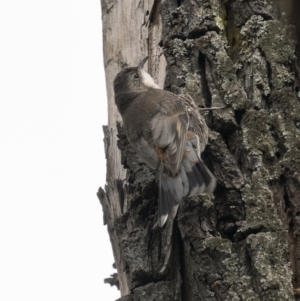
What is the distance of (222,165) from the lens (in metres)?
4.51

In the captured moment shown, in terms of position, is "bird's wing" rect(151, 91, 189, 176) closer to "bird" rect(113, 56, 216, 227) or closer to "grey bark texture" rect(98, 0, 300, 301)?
"bird" rect(113, 56, 216, 227)

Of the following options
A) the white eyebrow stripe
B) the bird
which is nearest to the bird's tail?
the bird

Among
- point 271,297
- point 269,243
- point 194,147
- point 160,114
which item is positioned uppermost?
point 160,114

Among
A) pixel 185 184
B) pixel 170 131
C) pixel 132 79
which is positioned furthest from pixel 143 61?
pixel 185 184

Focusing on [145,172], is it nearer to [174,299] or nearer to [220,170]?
[220,170]

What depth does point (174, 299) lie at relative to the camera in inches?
168

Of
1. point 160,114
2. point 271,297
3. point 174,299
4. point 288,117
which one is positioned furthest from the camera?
point 160,114

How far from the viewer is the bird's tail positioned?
4.29 metres

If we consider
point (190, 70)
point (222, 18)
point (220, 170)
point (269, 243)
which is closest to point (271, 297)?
point (269, 243)

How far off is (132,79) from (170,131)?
534 millimetres

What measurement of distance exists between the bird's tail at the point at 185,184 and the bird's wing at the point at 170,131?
0.06 metres

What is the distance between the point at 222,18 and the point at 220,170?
113 centimetres

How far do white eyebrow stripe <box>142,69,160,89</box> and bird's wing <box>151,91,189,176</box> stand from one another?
21 cm

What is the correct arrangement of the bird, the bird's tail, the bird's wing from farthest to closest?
the bird's wing → the bird → the bird's tail
